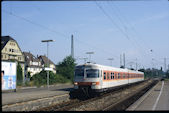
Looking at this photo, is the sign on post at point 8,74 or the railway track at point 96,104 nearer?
the railway track at point 96,104

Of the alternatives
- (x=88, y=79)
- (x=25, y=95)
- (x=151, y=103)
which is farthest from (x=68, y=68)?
(x=151, y=103)

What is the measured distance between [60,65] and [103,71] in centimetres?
3089

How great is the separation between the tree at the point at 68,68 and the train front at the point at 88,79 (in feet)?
92.7

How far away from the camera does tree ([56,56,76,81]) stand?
160 feet

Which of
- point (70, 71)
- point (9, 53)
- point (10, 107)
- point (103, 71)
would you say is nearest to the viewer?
point (10, 107)

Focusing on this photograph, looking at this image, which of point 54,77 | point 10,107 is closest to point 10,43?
point 54,77

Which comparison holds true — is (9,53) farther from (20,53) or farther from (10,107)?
(10,107)

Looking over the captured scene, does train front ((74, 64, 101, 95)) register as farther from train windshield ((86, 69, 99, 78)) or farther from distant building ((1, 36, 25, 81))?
distant building ((1, 36, 25, 81))

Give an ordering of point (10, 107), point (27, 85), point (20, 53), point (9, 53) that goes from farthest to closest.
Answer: point (20, 53) < point (9, 53) < point (27, 85) < point (10, 107)

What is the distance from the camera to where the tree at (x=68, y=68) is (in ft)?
160

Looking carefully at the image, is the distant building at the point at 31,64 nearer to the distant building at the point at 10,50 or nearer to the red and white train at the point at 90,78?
the distant building at the point at 10,50

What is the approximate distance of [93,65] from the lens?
2014 cm

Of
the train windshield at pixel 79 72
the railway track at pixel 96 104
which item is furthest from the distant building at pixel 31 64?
the railway track at pixel 96 104

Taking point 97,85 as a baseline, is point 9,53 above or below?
above
